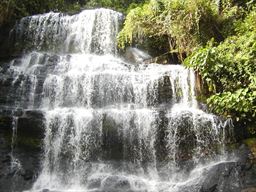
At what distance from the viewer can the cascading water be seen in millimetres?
9125

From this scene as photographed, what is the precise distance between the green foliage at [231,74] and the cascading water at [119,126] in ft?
1.59

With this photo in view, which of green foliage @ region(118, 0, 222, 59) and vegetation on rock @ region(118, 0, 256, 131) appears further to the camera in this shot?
green foliage @ region(118, 0, 222, 59)

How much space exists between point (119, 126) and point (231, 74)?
11.2 ft

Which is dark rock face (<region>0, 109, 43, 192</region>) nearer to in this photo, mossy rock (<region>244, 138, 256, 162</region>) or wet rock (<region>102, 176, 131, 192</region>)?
wet rock (<region>102, 176, 131, 192</region>)

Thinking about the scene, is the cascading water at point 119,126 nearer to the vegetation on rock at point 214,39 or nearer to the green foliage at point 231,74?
the green foliage at point 231,74

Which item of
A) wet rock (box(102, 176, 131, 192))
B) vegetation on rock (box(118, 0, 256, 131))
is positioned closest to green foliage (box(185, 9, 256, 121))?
vegetation on rock (box(118, 0, 256, 131))

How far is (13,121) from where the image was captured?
32.6ft

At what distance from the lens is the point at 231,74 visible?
A: 10148 mm

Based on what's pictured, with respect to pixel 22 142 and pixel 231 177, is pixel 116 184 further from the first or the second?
pixel 22 142

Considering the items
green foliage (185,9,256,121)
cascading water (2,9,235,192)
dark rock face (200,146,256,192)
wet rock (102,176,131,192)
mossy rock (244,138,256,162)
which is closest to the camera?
dark rock face (200,146,256,192)

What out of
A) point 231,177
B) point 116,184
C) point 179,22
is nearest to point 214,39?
point 179,22

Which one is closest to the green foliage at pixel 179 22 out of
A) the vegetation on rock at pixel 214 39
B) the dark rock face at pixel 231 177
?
the vegetation on rock at pixel 214 39

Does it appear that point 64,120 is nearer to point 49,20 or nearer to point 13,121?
point 13,121

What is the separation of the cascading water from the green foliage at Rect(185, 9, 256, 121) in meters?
0.49
